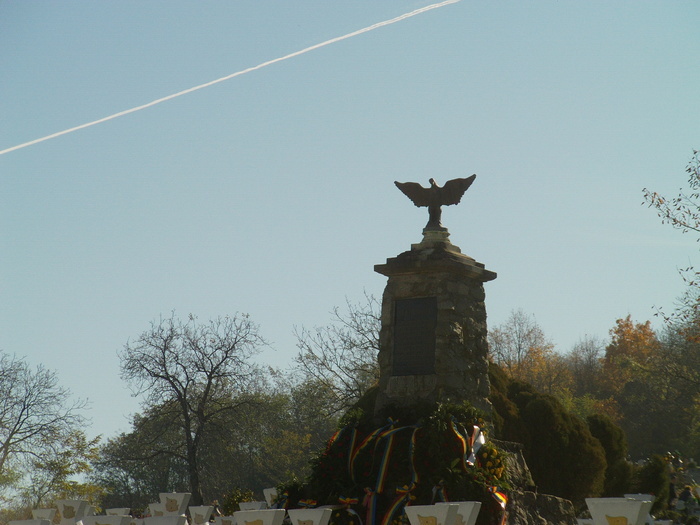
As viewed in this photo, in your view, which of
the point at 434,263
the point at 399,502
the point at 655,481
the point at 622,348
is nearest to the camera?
the point at 399,502

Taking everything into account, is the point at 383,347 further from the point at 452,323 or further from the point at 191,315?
the point at 191,315

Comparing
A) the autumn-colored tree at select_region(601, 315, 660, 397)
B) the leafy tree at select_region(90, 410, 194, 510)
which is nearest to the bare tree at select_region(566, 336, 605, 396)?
the autumn-colored tree at select_region(601, 315, 660, 397)

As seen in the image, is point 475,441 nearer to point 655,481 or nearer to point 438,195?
point 438,195

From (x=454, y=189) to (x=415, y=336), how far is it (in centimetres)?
272

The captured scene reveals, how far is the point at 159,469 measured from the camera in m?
35.6

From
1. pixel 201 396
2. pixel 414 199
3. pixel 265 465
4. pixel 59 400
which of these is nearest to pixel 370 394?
pixel 414 199

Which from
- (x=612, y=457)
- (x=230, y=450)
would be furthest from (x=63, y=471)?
(x=612, y=457)

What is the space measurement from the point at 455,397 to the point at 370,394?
12.2 feet

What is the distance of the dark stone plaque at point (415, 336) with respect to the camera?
13086mm

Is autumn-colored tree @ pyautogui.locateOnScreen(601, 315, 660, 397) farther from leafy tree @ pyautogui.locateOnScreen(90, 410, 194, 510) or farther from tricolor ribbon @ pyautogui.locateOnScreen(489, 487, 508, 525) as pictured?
tricolor ribbon @ pyautogui.locateOnScreen(489, 487, 508, 525)

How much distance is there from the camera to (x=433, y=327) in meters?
13.2

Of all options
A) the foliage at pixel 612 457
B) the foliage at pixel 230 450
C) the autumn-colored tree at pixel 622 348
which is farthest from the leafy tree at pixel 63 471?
the autumn-colored tree at pixel 622 348

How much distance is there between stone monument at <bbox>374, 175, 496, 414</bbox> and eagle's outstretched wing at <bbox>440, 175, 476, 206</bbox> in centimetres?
68

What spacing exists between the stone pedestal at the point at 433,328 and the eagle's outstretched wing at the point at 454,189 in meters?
0.82
